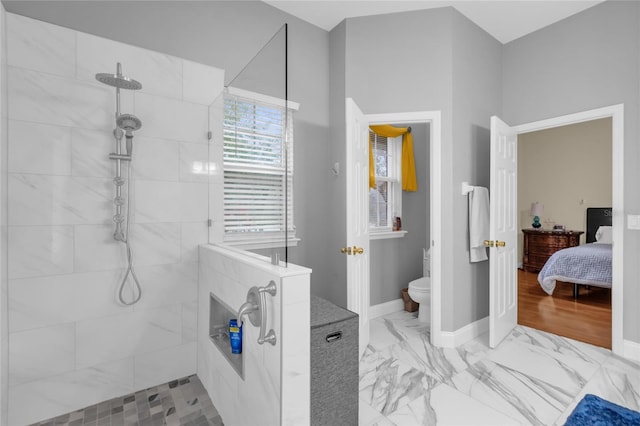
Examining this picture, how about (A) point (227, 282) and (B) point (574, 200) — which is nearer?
(A) point (227, 282)

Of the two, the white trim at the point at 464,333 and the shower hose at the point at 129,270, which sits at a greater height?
the shower hose at the point at 129,270

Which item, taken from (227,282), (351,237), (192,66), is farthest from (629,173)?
(192,66)

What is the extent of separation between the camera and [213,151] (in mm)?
2232

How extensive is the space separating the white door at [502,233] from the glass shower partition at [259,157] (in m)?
1.94

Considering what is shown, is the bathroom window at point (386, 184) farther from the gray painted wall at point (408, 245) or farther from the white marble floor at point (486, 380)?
the white marble floor at point (486, 380)

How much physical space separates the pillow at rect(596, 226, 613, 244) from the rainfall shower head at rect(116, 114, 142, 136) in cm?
609

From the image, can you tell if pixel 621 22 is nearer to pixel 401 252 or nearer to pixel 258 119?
pixel 401 252

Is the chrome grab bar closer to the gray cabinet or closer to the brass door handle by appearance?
the gray cabinet

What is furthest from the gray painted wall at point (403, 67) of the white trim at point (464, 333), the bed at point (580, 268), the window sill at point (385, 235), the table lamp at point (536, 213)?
the table lamp at point (536, 213)

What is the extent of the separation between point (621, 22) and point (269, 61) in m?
2.96

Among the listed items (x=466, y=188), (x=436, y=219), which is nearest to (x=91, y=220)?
(x=436, y=219)

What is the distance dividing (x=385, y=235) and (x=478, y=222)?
3.21 ft

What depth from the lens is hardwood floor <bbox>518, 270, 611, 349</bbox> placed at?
3.01m

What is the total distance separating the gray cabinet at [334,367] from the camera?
1484 mm
